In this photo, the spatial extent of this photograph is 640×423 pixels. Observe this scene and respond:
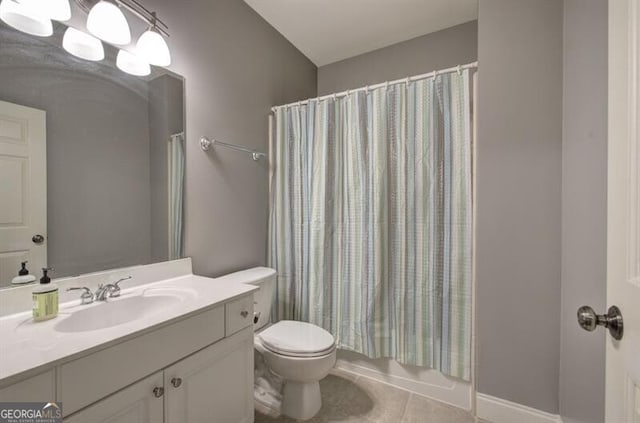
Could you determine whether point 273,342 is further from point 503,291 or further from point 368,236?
point 503,291

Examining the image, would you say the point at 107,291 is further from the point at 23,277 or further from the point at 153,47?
the point at 153,47

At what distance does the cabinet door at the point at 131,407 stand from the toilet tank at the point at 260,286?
0.73 m

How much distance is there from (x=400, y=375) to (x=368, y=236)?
0.94 m

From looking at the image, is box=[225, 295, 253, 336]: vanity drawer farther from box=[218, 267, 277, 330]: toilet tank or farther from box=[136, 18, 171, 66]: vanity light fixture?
box=[136, 18, 171, 66]: vanity light fixture

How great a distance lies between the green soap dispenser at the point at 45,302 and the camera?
2.91 ft

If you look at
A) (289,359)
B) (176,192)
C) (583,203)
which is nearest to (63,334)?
(176,192)

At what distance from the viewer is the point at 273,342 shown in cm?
147

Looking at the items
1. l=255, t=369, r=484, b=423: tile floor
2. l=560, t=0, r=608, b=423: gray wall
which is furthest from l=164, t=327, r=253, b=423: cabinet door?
l=560, t=0, r=608, b=423: gray wall

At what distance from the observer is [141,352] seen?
84 centimetres

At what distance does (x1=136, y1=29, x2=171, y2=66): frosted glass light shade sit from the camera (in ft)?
4.17

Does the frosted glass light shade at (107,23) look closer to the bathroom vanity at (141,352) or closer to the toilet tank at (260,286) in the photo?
the bathroom vanity at (141,352)

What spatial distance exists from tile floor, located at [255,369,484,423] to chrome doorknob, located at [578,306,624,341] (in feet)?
4.06

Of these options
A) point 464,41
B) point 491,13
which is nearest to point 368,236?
point 491,13

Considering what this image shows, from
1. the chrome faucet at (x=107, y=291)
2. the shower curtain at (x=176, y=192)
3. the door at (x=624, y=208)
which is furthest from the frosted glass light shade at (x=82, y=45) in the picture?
the door at (x=624, y=208)
